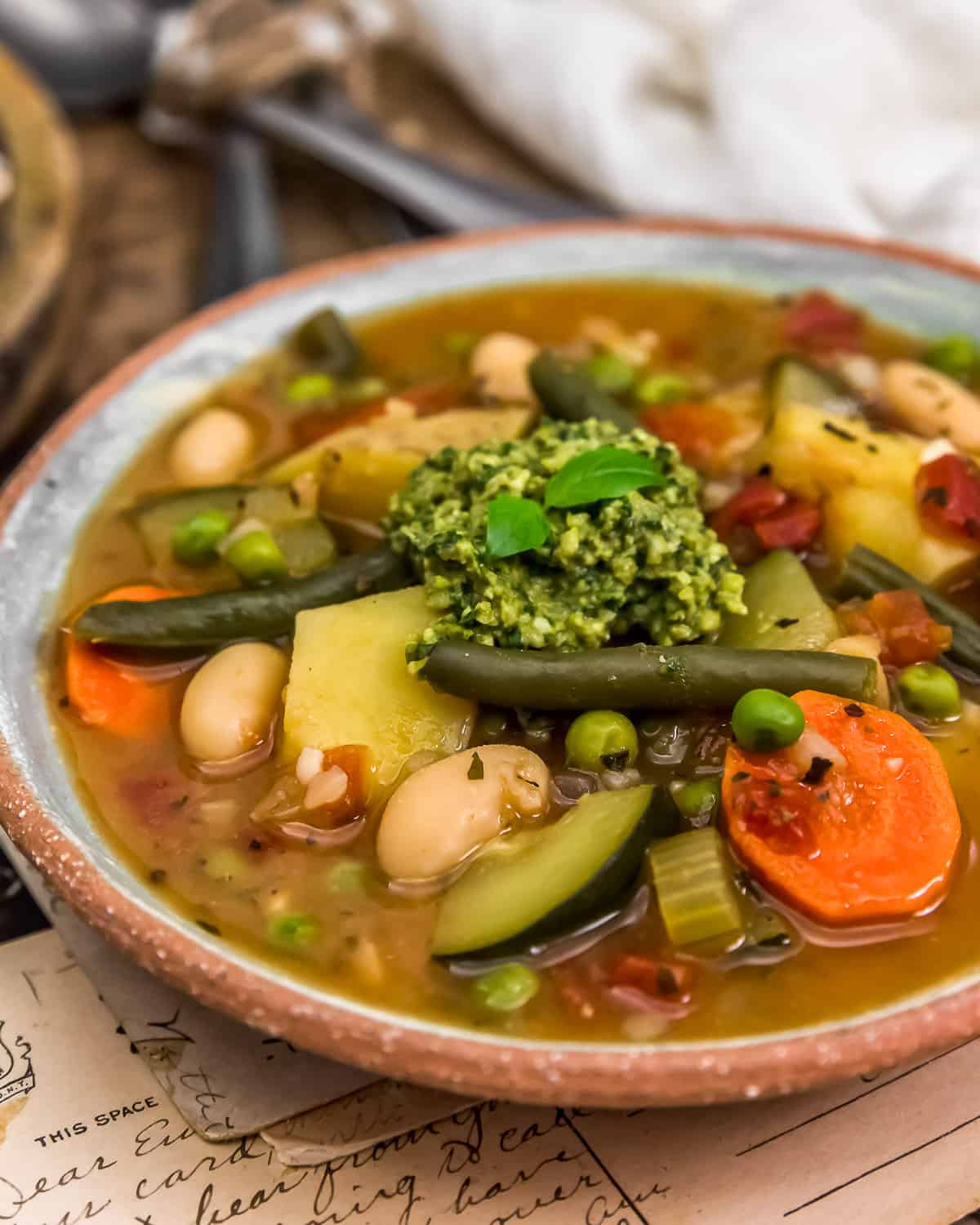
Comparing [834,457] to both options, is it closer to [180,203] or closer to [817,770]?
[817,770]

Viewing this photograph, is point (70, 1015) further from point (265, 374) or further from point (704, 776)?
point (265, 374)

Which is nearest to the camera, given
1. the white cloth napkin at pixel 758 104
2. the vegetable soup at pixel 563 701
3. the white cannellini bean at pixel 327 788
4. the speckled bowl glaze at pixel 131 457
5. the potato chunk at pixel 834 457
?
the speckled bowl glaze at pixel 131 457

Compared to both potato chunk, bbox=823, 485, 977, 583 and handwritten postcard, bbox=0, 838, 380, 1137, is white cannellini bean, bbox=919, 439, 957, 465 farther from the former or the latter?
handwritten postcard, bbox=0, 838, 380, 1137

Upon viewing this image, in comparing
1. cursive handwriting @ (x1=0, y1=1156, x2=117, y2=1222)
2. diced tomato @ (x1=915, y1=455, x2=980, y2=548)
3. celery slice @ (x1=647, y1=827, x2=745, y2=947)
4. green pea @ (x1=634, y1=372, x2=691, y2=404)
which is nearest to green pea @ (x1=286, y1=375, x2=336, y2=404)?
green pea @ (x1=634, y1=372, x2=691, y2=404)

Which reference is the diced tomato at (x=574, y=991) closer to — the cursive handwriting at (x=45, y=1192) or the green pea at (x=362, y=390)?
the cursive handwriting at (x=45, y=1192)

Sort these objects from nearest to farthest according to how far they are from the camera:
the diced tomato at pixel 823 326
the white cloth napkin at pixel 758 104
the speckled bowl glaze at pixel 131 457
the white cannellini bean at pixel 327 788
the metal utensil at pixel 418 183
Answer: the speckled bowl glaze at pixel 131 457, the white cannellini bean at pixel 327 788, the diced tomato at pixel 823 326, the white cloth napkin at pixel 758 104, the metal utensil at pixel 418 183

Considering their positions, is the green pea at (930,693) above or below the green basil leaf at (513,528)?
below

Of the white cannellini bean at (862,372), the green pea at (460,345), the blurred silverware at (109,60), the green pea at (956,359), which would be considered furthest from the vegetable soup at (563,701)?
the blurred silverware at (109,60)
